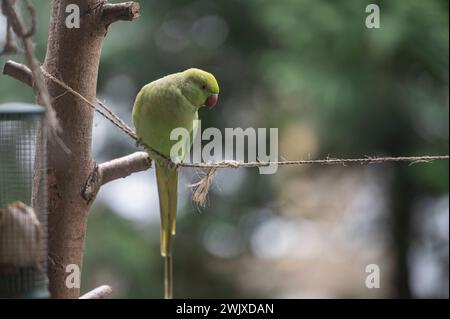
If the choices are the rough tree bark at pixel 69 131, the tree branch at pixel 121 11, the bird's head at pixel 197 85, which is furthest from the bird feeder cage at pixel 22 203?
the bird's head at pixel 197 85

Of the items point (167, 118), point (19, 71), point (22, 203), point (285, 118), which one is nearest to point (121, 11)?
point (19, 71)

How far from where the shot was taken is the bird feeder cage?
1.70m

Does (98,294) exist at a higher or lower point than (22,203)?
lower

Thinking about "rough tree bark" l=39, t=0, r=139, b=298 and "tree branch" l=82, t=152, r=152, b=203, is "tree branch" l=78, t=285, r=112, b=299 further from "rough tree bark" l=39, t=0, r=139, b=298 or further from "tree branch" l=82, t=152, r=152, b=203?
"tree branch" l=82, t=152, r=152, b=203

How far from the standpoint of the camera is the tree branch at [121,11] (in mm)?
1898

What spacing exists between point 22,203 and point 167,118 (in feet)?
2.18

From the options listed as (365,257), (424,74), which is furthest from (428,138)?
(365,257)

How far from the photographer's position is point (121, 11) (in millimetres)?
1923

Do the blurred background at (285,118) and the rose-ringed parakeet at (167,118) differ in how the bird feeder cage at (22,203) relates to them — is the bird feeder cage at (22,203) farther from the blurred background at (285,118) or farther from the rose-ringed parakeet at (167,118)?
the blurred background at (285,118)

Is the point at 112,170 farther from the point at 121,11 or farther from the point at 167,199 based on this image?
the point at 121,11

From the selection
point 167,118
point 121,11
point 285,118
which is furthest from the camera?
point 285,118

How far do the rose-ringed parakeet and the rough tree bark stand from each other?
317 millimetres

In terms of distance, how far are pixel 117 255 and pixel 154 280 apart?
38 cm

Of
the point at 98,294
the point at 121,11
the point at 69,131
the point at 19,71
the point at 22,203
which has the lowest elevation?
the point at 98,294
